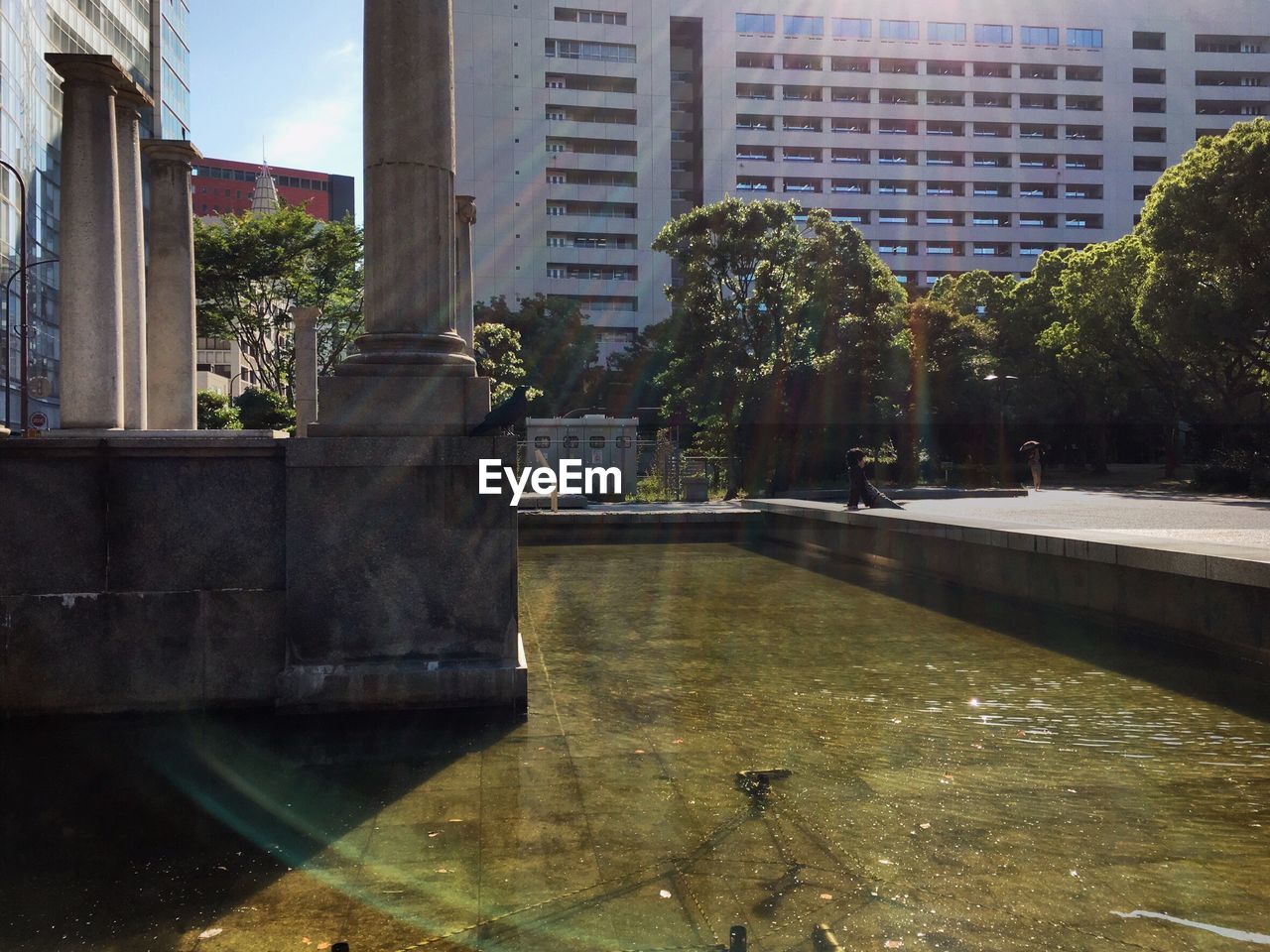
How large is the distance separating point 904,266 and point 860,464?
219 ft

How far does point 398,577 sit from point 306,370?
1430 centimetres

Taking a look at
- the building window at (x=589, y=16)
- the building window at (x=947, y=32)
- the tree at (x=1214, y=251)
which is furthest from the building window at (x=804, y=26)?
the tree at (x=1214, y=251)

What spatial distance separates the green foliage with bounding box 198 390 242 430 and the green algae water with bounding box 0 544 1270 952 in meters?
22.7

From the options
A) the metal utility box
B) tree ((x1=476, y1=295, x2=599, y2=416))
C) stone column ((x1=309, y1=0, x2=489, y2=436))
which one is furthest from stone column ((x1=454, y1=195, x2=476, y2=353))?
tree ((x1=476, y1=295, x2=599, y2=416))

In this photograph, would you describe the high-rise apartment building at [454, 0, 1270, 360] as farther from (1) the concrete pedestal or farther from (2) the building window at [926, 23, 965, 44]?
(1) the concrete pedestal

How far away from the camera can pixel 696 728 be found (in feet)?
17.0

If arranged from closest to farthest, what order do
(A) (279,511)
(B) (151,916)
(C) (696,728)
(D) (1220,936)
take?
(D) (1220,936) → (B) (151,916) → (C) (696,728) → (A) (279,511)

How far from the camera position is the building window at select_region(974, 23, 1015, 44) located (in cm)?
7881

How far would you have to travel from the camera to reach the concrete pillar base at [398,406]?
582 cm

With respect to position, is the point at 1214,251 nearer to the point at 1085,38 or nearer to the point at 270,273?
the point at 270,273

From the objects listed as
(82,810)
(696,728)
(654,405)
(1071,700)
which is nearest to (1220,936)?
(696,728)

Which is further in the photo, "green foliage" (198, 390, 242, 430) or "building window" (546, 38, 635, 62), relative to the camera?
"building window" (546, 38, 635, 62)

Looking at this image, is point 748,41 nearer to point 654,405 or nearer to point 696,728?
point 654,405

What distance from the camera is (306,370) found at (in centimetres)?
1892
